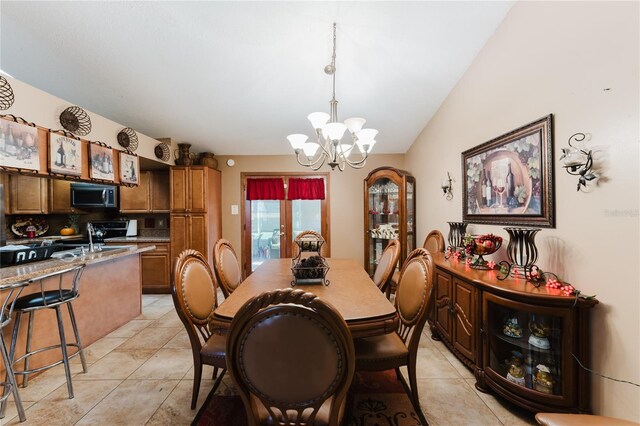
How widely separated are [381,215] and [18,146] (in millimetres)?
4127

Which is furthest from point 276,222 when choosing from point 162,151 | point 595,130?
point 595,130

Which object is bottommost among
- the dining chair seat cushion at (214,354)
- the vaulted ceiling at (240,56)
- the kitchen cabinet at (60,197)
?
the dining chair seat cushion at (214,354)

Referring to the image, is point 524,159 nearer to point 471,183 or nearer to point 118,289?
point 471,183

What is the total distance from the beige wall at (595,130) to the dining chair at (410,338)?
0.95 meters

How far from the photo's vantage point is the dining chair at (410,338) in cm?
153

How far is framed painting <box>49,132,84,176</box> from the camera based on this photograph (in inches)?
91.0

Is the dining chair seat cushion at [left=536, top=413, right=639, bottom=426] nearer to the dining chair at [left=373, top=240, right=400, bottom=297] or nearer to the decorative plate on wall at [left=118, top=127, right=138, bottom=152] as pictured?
the dining chair at [left=373, top=240, right=400, bottom=297]

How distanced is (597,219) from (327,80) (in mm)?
2576

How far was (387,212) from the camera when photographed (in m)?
4.29

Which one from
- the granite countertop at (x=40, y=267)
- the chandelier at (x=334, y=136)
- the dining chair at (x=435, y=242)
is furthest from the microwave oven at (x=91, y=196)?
the dining chair at (x=435, y=242)

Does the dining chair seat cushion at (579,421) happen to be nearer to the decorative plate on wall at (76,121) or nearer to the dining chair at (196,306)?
the dining chair at (196,306)

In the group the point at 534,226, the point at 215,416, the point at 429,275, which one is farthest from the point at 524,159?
the point at 215,416

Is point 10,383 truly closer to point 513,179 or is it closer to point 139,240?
point 139,240

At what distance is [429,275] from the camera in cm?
158
